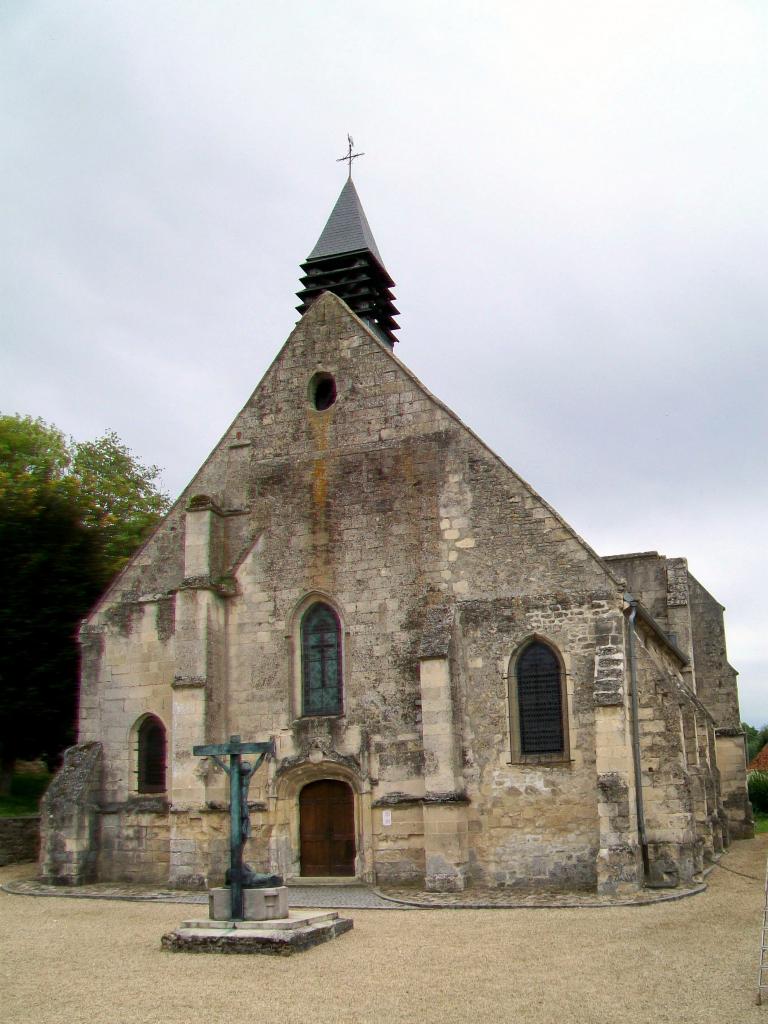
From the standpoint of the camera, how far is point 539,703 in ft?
55.7

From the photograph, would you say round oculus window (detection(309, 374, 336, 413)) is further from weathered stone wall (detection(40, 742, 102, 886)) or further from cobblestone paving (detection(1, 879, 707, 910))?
cobblestone paving (detection(1, 879, 707, 910))

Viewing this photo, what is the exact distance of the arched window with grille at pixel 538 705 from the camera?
16.8 m

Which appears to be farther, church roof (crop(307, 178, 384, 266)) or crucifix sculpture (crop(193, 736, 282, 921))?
church roof (crop(307, 178, 384, 266))

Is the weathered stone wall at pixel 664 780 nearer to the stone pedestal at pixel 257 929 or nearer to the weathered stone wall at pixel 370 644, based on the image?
the weathered stone wall at pixel 370 644

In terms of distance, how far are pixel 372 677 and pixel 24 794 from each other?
12.3 metres

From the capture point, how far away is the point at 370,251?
2453 cm

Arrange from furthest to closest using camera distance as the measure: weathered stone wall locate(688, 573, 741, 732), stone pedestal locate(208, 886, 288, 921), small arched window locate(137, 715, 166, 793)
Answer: weathered stone wall locate(688, 573, 741, 732) < small arched window locate(137, 715, 166, 793) < stone pedestal locate(208, 886, 288, 921)

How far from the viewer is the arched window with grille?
16781 mm

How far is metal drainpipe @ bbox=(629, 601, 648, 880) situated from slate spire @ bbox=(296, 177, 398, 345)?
447 inches

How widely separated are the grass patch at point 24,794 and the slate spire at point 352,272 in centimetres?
1368

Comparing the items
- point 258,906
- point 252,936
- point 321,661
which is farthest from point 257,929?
point 321,661

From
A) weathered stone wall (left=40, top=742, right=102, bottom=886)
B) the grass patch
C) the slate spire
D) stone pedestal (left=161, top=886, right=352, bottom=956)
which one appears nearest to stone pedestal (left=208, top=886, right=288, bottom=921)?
stone pedestal (left=161, top=886, right=352, bottom=956)

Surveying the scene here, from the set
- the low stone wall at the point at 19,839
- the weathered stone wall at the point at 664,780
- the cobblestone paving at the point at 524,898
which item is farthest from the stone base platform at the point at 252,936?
the low stone wall at the point at 19,839

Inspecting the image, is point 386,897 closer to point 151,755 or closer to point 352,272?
point 151,755
